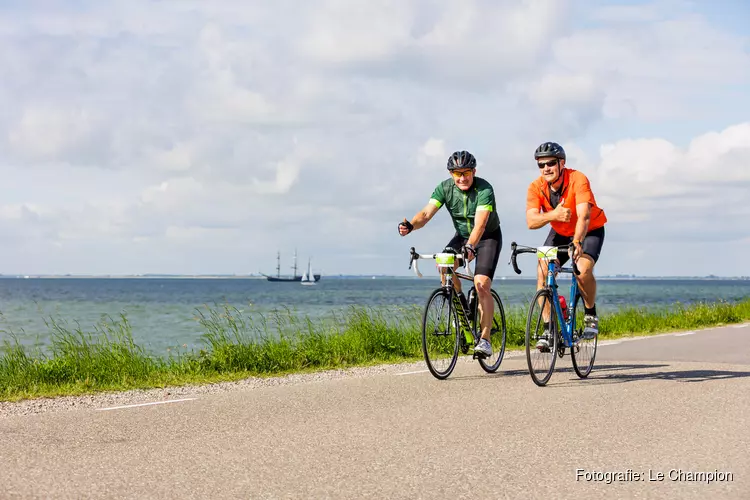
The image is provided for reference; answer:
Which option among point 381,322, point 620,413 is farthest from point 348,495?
point 381,322

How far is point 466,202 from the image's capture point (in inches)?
343

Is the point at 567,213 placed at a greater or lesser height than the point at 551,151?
lesser

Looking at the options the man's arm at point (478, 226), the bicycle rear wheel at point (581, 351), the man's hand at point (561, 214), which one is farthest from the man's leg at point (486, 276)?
the bicycle rear wheel at point (581, 351)

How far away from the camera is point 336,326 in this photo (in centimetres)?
1259

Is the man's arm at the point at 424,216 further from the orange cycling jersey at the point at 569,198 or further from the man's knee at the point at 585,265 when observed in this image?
the man's knee at the point at 585,265

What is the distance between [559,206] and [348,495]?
487 cm

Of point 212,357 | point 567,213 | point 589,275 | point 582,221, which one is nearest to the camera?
point 582,221

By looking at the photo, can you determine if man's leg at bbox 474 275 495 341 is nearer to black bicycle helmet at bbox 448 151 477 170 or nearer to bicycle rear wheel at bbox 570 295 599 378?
bicycle rear wheel at bbox 570 295 599 378

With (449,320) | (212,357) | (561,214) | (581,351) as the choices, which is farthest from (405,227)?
(212,357)

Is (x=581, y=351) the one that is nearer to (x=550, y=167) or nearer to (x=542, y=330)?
(x=542, y=330)

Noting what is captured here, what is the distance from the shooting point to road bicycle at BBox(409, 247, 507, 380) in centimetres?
870

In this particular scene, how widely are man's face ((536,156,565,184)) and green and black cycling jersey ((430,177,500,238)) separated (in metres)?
0.65

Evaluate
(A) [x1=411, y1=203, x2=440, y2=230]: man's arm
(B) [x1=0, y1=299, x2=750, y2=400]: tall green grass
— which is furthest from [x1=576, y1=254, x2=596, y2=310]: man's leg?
(B) [x1=0, y1=299, x2=750, y2=400]: tall green grass

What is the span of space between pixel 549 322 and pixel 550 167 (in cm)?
166
